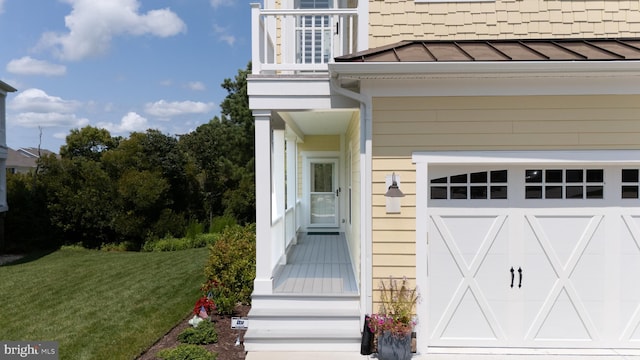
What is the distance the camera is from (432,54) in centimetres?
448

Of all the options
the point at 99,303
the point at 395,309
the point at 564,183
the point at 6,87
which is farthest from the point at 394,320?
the point at 6,87

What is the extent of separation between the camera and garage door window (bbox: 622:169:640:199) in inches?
178

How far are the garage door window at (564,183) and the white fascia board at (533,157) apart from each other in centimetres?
20

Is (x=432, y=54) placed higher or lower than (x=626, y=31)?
lower

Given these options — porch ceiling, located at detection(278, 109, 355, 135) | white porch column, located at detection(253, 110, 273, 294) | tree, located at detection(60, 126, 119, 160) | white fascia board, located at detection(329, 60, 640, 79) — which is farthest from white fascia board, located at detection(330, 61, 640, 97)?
tree, located at detection(60, 126, 119, 160)

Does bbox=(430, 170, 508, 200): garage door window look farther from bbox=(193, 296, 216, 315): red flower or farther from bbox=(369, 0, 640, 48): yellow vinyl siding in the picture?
bbox=(193, 296, 216, 315): red flower

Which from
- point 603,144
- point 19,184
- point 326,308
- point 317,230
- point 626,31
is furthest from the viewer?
point 19,184

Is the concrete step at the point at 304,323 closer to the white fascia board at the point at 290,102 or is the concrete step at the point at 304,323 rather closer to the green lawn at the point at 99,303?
the green lawn at the point at 99,303

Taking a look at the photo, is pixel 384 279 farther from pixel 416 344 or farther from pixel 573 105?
pixel 573 105

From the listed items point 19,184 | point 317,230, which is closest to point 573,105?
point 317,230

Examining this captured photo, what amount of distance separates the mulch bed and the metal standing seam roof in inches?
147

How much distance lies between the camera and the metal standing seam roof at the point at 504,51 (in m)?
4.22

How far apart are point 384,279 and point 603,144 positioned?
A: 120 inches

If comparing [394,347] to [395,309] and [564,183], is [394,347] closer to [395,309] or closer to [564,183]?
[395,309]
